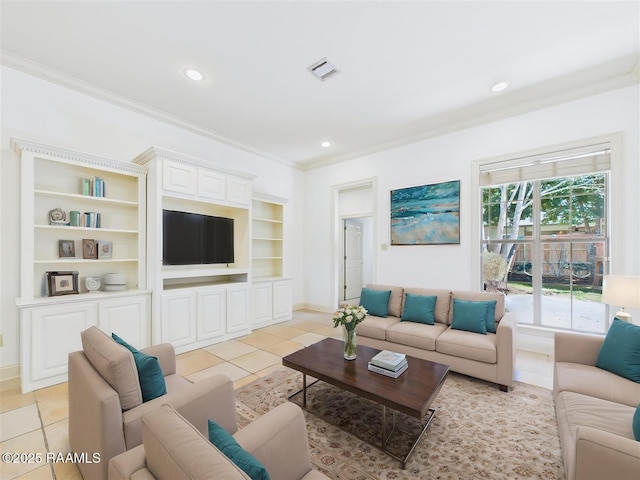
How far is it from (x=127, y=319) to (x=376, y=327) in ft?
9.55

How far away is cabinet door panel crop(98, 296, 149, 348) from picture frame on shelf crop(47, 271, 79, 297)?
1.17ft

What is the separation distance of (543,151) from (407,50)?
224 centimetres

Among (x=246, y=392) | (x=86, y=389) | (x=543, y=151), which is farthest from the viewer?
(x=543, y=151)

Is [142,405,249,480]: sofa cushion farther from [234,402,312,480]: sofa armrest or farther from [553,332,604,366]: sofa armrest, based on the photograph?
[553,332,604,366]: sofa armrest

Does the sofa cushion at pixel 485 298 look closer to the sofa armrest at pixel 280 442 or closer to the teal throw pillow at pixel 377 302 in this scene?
the teal throw pillow at pixel 377 302

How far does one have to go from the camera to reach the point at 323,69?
292 cm

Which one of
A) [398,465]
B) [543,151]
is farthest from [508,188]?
[398,465]

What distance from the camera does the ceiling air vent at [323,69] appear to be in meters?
2.82

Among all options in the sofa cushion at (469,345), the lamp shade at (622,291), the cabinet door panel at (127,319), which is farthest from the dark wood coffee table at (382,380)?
the cabinet door panel at (127,319)

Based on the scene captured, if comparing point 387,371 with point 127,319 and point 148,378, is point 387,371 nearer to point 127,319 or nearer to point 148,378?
point 148,378

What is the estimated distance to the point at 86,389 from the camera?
4.74ft

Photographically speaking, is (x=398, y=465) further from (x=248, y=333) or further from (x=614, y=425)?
(x=248, y=333)

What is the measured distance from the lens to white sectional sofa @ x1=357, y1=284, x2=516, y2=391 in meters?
2.65

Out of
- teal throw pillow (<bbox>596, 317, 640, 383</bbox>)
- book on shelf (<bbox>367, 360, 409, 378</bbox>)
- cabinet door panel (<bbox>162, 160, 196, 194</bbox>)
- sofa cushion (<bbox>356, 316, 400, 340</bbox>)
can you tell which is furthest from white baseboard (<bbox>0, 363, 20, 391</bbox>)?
teal throw pillow (<bbox>596, 317, 640, 383</bbox>)
